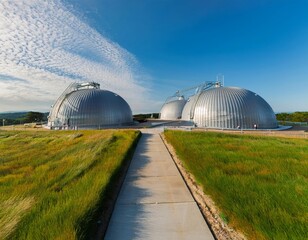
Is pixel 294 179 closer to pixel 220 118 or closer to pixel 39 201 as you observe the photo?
pixel 39 201

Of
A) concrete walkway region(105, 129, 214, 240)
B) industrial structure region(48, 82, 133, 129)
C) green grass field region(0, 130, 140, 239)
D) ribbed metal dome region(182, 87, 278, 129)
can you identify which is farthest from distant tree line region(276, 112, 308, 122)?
green grass field region(0, 130, 140, 239)

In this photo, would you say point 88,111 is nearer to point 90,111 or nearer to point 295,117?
point 90,111

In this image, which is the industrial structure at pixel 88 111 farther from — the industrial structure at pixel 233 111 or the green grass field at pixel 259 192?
the green grass field at pixel 259 192

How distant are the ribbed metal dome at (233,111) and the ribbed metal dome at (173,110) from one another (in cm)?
2876

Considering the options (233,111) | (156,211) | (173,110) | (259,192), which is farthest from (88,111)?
(173,110)

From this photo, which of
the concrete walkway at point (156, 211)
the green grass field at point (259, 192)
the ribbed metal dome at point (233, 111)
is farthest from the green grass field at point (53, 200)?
the ribbed metal dome at point (233, 111)

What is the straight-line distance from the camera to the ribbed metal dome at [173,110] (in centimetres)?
6775

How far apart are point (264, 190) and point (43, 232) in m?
6.72

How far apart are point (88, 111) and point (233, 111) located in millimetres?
28479

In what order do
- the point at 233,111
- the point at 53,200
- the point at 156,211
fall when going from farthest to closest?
the point at 233,111
the point at 53,200
the point at 156,211

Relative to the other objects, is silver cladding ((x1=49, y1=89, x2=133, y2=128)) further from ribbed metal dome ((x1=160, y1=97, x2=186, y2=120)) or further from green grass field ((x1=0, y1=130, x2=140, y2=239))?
green grass field ((x1=0, y1=130, x2=140, y2=239))

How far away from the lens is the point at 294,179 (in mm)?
7629

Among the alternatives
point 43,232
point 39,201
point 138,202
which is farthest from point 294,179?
point 39,201

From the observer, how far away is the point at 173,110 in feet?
226
